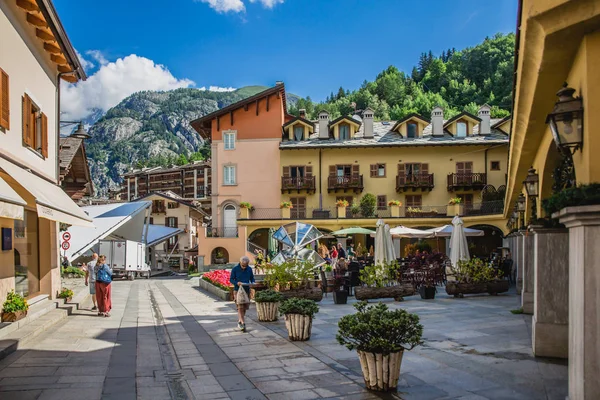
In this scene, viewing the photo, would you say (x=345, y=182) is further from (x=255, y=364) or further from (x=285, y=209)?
(x=255, y=364)

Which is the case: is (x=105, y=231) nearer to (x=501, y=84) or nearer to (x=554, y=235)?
(x=554, y=235)

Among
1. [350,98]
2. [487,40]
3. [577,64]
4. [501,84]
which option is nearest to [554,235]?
[577,64]

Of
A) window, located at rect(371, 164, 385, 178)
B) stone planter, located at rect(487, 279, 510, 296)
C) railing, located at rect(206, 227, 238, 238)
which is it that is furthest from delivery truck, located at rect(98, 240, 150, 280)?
stone planter, located at rect(487, 279, 510, 296)

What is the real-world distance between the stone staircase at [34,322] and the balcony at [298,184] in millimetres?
25530

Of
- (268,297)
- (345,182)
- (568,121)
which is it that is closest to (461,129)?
(345,182)

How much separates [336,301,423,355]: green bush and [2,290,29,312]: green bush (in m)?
6.83

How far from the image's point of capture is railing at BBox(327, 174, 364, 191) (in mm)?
39625

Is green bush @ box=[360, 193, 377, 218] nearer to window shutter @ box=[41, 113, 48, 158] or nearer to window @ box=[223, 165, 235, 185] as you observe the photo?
window @ box=[223, 165, 235, 185]

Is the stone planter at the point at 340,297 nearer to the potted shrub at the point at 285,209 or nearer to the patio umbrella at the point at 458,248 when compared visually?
the patio umbrella at the point at 458,248

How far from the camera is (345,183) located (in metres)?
39.8

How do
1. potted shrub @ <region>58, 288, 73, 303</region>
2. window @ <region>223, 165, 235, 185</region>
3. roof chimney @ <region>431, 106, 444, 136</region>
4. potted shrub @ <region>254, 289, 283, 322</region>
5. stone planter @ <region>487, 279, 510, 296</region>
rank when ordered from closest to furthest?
potted shrub @ <region>254, 289, 283, 322</region> < potted shrub @ <region>58, 288, 73, 303</region> < stone planter @ <region>487, 279, 510, 296</region> < roof chimney @ <region>431, 106, 444, 136</region> < window @ <region>223, 165, 235, 185</region>

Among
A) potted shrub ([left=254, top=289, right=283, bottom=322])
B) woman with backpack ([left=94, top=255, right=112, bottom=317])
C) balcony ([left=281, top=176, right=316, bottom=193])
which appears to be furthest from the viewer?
balcony ([left=281, top=176, right=316, bottom=193])

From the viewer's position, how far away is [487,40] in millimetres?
105875

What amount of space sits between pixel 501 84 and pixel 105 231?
7124cm
